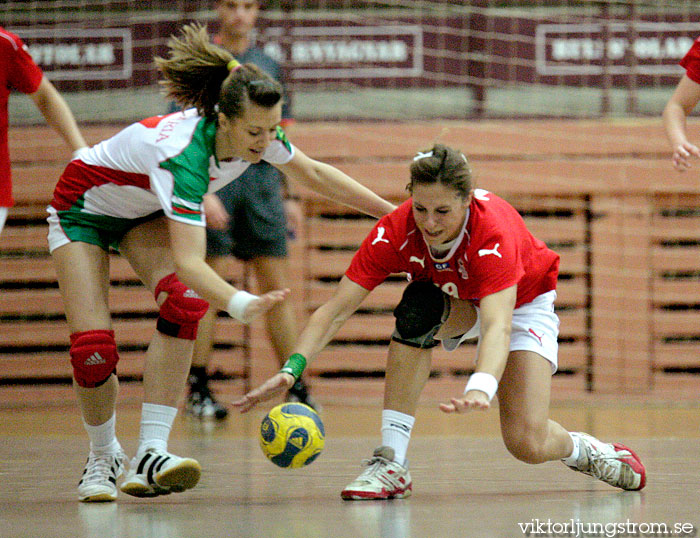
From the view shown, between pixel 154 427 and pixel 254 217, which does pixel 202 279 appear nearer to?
pixel 154 427

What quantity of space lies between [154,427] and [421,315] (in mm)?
848

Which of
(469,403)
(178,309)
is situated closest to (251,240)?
(178,309)

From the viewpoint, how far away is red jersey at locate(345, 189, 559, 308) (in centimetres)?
261

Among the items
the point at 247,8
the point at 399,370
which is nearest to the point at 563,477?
the point at 399,370

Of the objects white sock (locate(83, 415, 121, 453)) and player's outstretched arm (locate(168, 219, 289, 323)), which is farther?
white sock (locate(83, 415, 121, 453))

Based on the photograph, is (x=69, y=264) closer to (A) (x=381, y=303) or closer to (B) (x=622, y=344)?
(A) (x=381, y=303)

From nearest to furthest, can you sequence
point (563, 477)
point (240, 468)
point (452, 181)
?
point (452, 181) → point (563, 477) → point (240, 468)

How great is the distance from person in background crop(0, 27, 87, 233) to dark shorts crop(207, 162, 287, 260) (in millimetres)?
1363

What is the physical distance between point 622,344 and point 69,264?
383 cm

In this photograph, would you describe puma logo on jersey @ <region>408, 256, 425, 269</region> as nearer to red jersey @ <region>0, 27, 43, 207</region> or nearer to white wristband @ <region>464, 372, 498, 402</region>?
white wristband @ <region>464, 372, 498, 402</region>

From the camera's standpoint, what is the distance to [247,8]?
15.2 ft

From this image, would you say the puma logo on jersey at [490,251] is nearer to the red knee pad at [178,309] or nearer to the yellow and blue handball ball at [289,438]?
the yellow and blue handball ball at [289,438]

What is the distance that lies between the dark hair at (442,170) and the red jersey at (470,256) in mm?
156

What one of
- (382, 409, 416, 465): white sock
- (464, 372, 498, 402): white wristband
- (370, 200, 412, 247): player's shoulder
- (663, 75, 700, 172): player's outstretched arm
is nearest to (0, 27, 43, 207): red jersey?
(370, 200, 412, 247): player's shoulder
